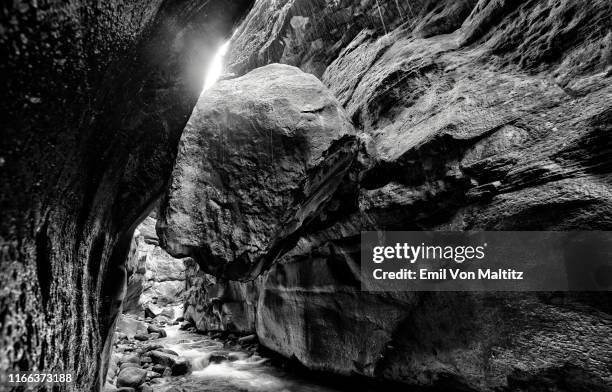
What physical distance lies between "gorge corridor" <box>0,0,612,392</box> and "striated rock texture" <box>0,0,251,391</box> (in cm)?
3

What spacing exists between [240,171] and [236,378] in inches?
284

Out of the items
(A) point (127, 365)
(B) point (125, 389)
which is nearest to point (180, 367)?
(A) point (127, 365)

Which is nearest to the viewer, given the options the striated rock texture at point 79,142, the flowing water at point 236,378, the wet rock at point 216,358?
the striated rock texture at point 79,142

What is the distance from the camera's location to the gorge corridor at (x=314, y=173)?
9.41ft

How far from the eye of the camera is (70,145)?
10.6 ft

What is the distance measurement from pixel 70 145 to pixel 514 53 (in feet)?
28.9

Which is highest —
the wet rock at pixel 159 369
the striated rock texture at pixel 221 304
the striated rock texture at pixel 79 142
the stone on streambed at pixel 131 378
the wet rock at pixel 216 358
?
the striated rock texture at pixel 79 142

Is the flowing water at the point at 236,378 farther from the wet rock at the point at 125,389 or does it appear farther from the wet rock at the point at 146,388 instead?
the wet rock at the point at 125,389

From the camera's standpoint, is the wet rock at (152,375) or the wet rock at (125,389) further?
the wet rock at (152,375)

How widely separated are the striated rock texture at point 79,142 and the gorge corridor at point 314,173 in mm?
26

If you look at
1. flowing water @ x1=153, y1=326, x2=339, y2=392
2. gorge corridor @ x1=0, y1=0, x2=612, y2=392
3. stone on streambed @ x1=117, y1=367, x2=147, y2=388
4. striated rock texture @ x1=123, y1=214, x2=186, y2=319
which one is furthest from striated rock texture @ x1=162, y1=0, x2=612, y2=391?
striated rock texture @ x1=123, y1=214, x2=186, y2=319

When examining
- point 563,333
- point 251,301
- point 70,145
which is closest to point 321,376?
point 251,301

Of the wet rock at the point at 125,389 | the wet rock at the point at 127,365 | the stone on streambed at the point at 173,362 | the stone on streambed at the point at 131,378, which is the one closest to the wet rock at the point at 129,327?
the stone on streambed at the point at 173,362

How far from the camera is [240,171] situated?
6.86m
